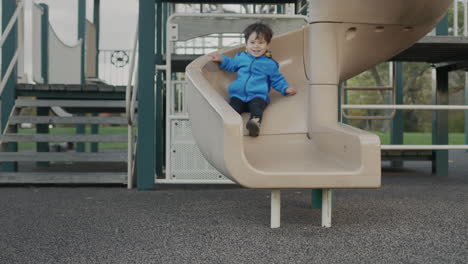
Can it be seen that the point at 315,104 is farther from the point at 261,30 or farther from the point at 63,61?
the point at 63,61

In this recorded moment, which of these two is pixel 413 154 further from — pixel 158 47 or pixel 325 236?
pixel 325 236

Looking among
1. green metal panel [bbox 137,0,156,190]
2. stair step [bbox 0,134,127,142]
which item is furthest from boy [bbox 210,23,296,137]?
stair step [bbox 0,134,127,142]

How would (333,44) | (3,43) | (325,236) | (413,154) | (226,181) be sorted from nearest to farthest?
(325,236) → (333,44) → (226,181) → (3,43) → (413,154)

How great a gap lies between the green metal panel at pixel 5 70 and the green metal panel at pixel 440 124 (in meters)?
4.59

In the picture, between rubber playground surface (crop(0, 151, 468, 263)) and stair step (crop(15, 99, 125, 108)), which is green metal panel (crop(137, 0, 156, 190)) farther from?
stair step (crop(15, 99, 125, 108))

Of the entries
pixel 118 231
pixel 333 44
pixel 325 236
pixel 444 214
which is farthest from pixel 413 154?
pixel 118 231

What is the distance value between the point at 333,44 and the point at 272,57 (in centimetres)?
57

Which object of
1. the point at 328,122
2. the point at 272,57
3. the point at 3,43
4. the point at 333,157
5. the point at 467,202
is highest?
the point at 3,43

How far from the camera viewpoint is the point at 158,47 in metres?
5.59

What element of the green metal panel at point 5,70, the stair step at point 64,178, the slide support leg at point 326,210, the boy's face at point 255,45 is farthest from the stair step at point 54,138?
the slide support leg at point 326,210

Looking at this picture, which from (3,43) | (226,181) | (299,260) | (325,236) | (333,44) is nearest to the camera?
(299,260)

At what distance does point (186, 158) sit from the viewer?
15.1 ft

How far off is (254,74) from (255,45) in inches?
7.8

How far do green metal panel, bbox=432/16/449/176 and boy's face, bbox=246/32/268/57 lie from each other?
3.25 meters
